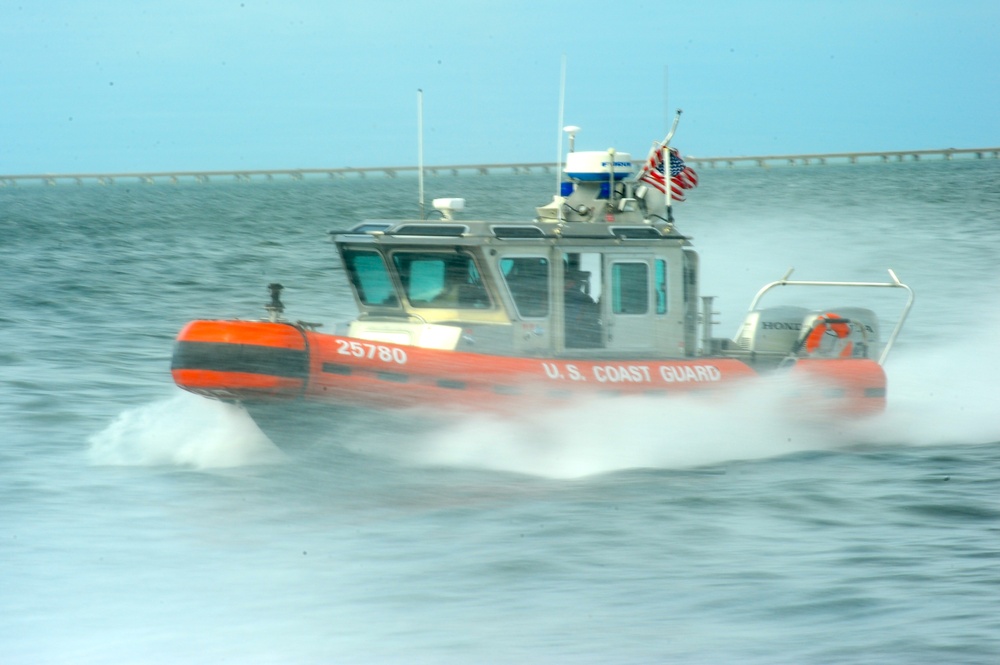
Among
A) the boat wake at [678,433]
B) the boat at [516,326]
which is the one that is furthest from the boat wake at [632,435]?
the boat at [516,326]

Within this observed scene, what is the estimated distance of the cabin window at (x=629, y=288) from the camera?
9.15m

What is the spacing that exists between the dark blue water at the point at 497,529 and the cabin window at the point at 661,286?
0.77 metres

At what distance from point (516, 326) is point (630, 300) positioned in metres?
0.91

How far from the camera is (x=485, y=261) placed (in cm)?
879

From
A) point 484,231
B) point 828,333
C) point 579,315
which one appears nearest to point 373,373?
point 484,231

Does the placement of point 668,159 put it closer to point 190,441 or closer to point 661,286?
point 661,286

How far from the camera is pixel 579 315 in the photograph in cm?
912

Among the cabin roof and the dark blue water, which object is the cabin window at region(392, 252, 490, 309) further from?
the dark blue water

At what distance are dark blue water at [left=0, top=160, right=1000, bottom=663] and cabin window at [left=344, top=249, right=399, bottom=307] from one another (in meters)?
0.37

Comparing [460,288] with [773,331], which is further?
[773,331]

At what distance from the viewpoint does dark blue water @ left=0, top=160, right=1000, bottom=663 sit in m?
5.51

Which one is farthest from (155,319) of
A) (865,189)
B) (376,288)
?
(865,189)

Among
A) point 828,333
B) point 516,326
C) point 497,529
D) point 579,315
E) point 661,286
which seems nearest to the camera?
point 497,529

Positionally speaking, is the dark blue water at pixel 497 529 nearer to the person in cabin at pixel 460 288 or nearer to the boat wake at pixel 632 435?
the boat wake at pixel 632 435
